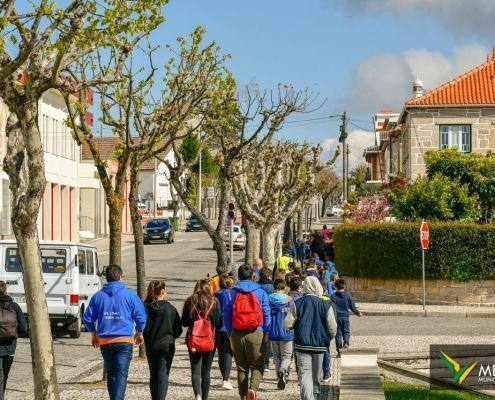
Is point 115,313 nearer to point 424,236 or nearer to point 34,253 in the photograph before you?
point 34,253

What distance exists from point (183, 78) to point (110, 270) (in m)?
14.1

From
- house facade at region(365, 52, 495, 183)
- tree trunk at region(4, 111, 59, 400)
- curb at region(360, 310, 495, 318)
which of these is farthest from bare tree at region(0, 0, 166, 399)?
house facade at region(365, 52, 495, 183)

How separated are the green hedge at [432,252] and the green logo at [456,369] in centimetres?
1508

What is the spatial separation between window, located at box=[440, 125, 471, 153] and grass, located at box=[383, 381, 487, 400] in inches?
1553

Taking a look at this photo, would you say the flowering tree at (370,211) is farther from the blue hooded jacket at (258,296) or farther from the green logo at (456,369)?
the blue hooded jacket at (258,296)

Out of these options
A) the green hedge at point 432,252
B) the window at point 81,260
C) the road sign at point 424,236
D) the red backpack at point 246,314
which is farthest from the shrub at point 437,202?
the red backpack at point 246,314

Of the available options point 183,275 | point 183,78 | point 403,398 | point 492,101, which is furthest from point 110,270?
point 492,101

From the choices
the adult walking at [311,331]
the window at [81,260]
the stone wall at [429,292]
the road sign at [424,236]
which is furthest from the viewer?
the stone wall at [429,292]

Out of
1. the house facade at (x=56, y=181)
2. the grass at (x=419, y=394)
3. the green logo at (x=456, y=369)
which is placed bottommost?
the grass at (x=419, y=394)

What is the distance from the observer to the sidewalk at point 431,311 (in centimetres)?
3109

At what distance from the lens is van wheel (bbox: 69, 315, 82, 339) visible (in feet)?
78.1

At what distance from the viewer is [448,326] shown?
27.9 m

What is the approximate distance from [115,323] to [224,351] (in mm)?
3117

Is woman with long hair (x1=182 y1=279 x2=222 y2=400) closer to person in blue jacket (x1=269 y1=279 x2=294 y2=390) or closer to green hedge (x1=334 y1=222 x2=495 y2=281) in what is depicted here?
person in blue jacket (x1=269 y1=279 x2=294 y2=390)
